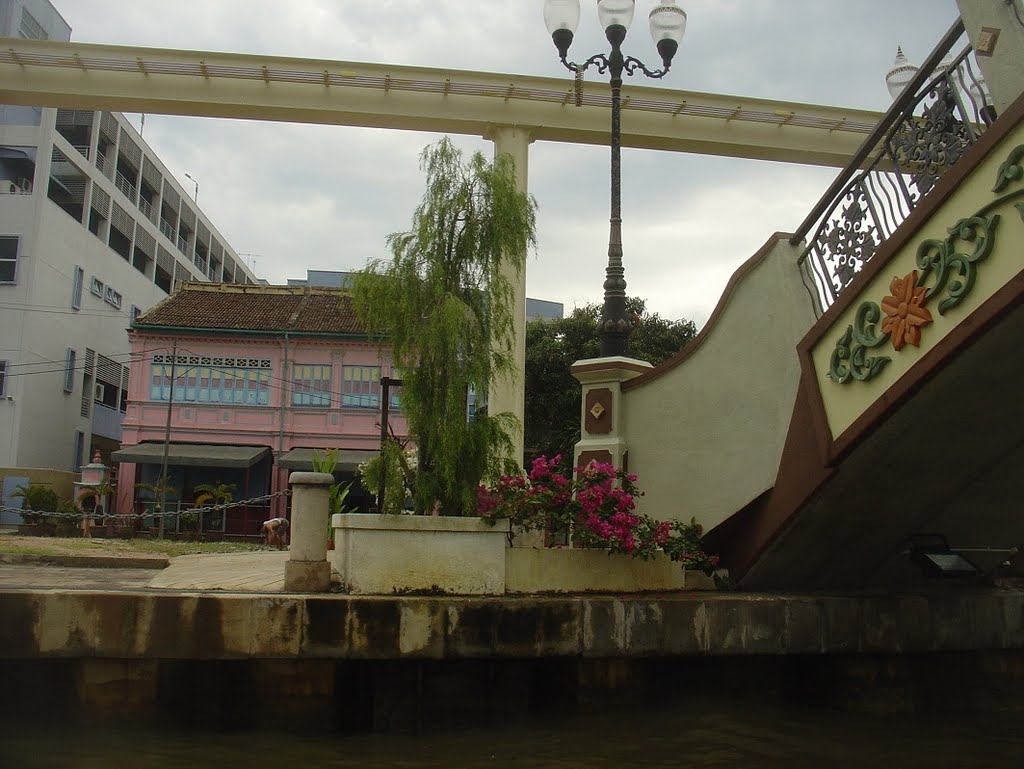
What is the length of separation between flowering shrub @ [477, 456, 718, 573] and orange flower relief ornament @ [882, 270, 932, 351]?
87.2 inches

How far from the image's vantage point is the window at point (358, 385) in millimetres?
26438

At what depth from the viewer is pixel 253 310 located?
90.1 feet

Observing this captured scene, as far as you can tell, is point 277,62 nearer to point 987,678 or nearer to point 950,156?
point 950,156

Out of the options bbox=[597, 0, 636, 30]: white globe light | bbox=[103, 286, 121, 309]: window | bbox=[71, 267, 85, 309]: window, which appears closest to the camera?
bbox=[597, 0, 636, 30]: white globe light

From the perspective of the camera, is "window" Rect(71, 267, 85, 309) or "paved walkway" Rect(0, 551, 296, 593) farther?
"window" Rect(71, 267, 85, 309)

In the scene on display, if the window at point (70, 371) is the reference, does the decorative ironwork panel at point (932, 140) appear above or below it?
below

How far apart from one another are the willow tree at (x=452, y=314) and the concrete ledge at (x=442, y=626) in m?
1.03

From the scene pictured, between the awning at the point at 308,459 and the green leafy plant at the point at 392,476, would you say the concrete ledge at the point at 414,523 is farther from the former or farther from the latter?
the awning at the point at 308,459

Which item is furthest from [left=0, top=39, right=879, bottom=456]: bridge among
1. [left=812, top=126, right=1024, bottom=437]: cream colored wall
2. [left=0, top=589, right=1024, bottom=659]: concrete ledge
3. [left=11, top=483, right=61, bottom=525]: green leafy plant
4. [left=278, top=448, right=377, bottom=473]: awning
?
[left=278, top=448, right=377, bottom=473]: awning

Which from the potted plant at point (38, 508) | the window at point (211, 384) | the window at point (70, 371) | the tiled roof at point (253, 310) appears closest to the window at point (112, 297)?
the window at point (70, 371)

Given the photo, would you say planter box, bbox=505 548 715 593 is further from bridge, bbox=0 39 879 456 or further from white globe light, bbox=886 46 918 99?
bridge, bbox=0 39 879 456

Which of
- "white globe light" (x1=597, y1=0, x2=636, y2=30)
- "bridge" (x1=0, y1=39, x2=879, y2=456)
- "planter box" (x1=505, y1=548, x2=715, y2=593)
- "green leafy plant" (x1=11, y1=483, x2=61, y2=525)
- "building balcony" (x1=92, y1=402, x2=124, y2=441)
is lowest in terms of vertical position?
"planter box" (x1=505, y1=548, x2=715, y2=593)

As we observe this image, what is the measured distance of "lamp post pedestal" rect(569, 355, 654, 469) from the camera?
8.09 m

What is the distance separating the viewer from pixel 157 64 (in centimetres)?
1273
